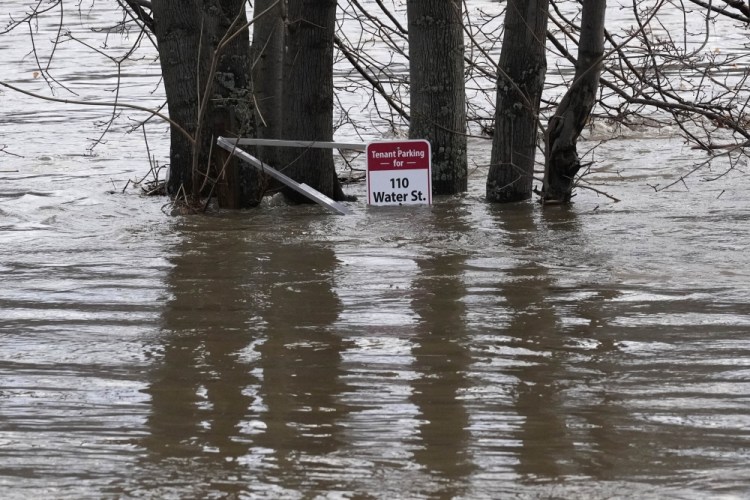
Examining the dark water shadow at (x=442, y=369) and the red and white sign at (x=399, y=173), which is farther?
the red and white sign at (x=399, y=173)

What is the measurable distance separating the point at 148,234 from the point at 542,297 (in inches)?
120

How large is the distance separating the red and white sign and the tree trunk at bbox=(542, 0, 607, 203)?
35.7 inches

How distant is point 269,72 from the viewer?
958cm

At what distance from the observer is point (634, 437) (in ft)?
13.2

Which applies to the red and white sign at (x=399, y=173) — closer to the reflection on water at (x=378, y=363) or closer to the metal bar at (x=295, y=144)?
the metal bar at (x=295, y=144)

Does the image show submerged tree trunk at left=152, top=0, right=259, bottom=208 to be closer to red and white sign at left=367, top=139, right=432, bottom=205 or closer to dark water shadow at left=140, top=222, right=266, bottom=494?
red and white sign at left=367, top=139, right=432, bottom=205

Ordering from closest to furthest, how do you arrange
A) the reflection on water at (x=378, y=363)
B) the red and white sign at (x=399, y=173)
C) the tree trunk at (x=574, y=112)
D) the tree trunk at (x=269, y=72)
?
the reflection on water at (x=378, y=363) → the tree trunk at (x=574, y=112) → the red and white sign at (x=399, y=173) → the tree trunk at (x=269, y=72)

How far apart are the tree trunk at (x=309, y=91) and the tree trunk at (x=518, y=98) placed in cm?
135

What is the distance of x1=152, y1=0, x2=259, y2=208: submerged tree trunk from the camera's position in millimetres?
8672

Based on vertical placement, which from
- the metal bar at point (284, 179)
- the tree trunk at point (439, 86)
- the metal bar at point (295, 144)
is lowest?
the metal bar at point (284, 179)

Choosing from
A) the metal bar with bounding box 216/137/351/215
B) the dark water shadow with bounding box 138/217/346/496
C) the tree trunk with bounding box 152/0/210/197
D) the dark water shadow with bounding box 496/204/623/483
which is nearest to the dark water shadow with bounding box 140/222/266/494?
the dark water shadow with bounding box 138/217/346/496

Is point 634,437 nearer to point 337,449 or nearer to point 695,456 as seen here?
point 695,456

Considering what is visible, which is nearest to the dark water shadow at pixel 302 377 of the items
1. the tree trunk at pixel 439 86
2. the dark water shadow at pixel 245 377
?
the dark water shadow at pixel 245 377

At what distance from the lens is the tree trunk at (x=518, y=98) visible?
8.55 m
